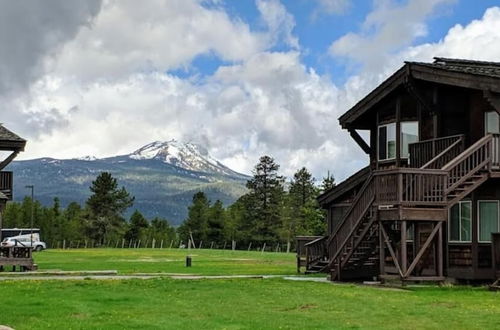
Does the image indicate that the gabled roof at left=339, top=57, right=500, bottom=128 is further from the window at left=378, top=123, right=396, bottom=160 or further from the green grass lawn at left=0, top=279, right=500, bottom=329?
the green grass lawn at left=0, top=279, right=500, bottom=329

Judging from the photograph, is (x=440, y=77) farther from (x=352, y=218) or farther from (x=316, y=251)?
(x=316, y=251)

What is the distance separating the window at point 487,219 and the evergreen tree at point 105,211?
98.9 metres

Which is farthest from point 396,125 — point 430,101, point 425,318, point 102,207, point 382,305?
point 102,207

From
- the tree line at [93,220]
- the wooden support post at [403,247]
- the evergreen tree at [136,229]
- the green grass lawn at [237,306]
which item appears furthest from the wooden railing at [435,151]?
the evergreen tree at [136,229]

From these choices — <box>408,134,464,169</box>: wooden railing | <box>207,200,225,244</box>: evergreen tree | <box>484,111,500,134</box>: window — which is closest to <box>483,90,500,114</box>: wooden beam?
<box>484,111,500,134</box>: window

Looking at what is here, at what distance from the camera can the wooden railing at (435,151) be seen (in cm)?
2900

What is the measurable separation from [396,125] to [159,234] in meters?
98.2

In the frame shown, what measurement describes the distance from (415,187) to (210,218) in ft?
285

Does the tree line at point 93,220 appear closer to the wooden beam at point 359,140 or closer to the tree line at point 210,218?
the tree line at point 210,218

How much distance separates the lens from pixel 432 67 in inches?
1163

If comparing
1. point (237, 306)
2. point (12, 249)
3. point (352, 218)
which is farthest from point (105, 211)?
point (237, 306)

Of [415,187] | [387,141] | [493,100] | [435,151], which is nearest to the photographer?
[415,187]

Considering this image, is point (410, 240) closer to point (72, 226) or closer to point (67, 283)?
point (67, 283)

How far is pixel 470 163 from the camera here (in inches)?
1093
